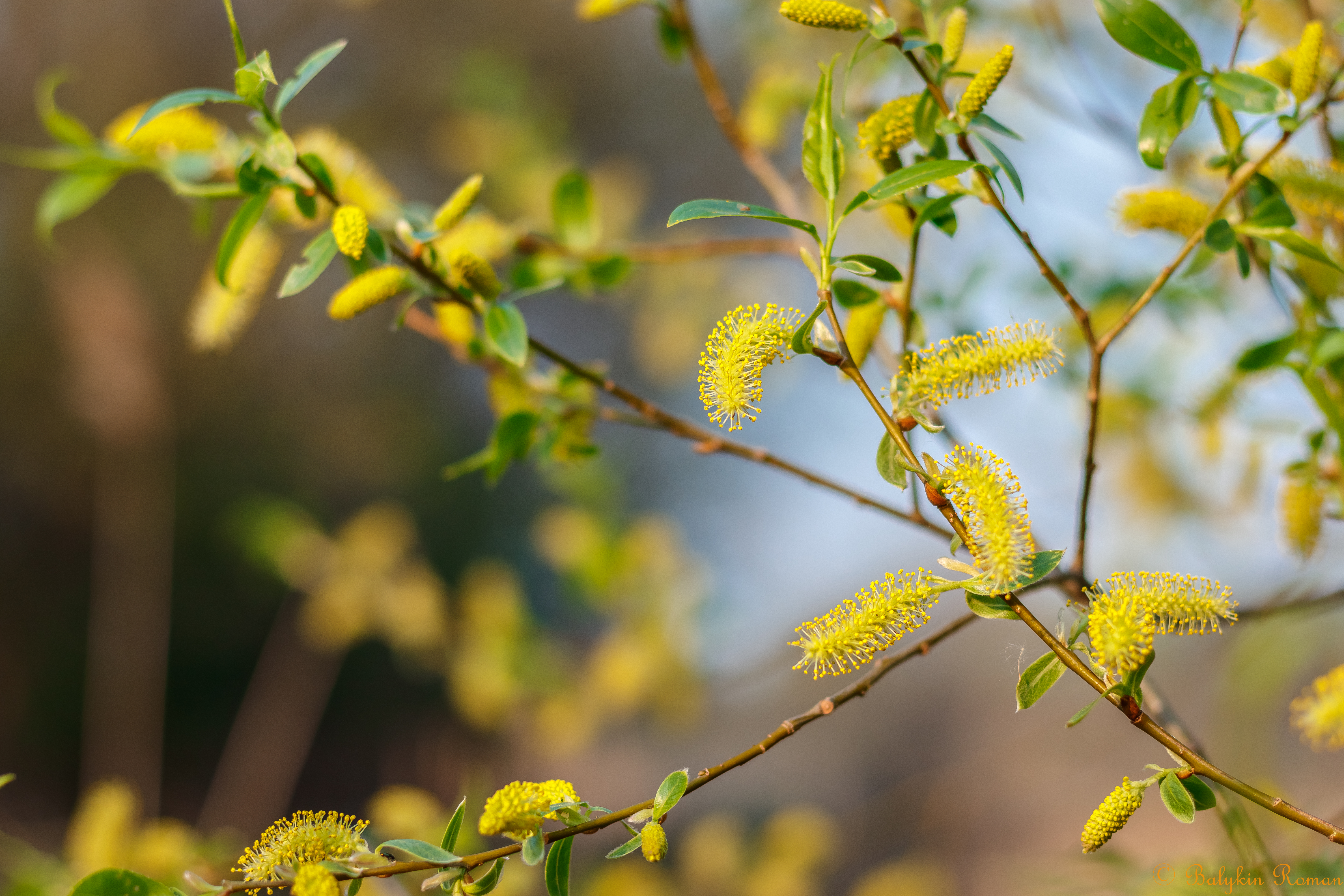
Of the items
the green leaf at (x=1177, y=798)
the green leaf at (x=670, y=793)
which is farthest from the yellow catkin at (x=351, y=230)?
the green leaf at (x=1177, y=798)

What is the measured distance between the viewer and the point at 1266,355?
1.17 ft

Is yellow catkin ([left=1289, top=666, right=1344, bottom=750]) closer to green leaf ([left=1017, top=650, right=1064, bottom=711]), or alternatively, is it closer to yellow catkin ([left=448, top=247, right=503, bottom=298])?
green leaf ([left=1017, top=650, right=1064, bottom=711])

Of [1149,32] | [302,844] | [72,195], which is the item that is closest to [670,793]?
[302,844]

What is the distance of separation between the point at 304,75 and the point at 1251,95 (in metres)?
0.37

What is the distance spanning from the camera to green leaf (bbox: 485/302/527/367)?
36cm

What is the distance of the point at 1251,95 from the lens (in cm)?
28

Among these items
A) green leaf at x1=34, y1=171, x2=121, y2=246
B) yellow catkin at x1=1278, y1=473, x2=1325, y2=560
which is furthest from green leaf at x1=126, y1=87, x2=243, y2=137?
yellow catkin at x1=1278, y1=473, x2=1325, y2=560

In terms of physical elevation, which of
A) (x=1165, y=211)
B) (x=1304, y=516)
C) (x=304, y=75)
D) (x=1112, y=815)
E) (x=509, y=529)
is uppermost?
(x=509, y=529)

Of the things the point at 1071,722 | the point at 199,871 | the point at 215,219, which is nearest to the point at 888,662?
the point at 1071,722

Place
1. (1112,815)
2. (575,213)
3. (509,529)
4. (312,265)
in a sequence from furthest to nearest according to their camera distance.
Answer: (509,529) → (575,213) → (312,265) → (1112,815)

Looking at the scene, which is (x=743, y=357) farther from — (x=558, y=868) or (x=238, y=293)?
(x=238, y=293)

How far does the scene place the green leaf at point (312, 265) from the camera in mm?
335

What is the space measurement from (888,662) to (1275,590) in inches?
21.3

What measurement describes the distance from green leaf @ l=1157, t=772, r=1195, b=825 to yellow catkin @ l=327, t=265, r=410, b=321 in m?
0.34
